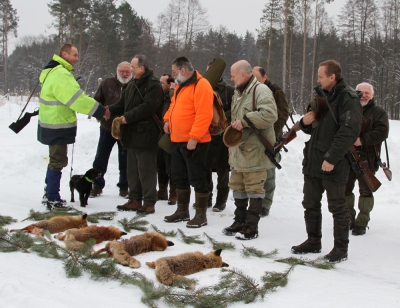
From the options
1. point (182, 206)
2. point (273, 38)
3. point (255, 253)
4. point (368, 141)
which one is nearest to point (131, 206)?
point (182, 206)

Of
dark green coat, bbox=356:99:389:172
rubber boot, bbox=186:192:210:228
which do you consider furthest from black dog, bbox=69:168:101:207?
dark green coat, bbox=356:99:389:172

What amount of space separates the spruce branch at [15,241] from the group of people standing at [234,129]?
1955 millimetres

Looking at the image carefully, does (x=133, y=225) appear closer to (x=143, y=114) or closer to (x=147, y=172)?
(x=147, y=172)

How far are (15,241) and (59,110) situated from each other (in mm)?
2435

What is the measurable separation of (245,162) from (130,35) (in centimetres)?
3133

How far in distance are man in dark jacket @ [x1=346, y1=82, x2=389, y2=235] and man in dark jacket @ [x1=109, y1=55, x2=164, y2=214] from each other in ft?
9.18

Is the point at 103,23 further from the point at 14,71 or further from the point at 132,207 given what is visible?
the point at 14,71

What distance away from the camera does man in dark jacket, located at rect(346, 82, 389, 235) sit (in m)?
5.37

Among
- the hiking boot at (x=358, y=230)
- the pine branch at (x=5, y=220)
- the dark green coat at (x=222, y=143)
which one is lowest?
the hiking boot at (x=358, y=230)

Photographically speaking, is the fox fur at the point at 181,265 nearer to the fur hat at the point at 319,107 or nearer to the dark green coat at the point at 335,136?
the dark green coat at the point at 335,136

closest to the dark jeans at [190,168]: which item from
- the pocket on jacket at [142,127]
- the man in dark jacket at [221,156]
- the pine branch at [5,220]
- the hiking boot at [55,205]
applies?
the pocket on jacket at [142,127]

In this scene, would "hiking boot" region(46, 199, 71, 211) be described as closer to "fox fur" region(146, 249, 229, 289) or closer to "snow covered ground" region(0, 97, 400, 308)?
"snow covered ground" region(0, 97, 400, 308)

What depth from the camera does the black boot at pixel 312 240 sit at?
4.51 m

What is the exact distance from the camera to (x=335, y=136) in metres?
4.13
